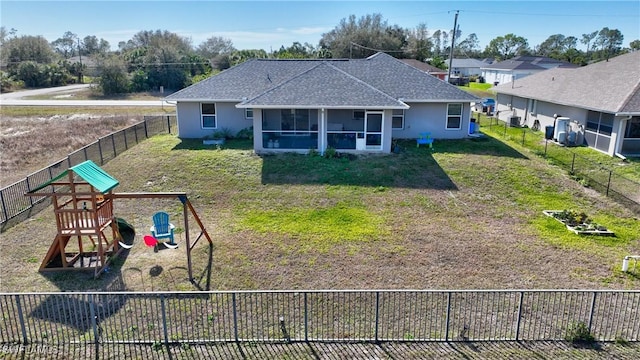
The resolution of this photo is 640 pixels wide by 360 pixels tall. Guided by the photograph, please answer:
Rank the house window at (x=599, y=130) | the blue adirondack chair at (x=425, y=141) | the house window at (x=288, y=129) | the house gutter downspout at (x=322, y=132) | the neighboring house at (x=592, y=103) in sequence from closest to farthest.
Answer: the house gutter downspout at (x=322, y=132)
the neighboring house at (x=592, y=103)
the house window at (x=288, y=129)
the house window at (x=599, y=130)
the blue adirondack chair at (x=425, y=141)

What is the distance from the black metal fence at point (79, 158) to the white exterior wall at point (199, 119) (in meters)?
2.23

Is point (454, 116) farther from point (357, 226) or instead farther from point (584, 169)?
point (357, 226)

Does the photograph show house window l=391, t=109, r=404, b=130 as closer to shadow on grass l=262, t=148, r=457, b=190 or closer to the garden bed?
shadow on grass l=262, t=148, r=457, b=190

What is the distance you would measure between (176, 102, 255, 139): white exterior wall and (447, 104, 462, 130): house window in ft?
35.7

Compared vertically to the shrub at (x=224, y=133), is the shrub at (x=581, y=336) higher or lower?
lower

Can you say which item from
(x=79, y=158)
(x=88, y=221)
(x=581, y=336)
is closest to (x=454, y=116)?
(x=581, y=336)

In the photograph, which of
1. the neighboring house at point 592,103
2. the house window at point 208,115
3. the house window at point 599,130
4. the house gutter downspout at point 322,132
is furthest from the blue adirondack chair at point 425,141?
the house window at point 208,115

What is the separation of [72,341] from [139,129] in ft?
57.6

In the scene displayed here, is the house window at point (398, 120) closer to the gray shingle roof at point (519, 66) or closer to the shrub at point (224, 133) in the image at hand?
the shrub at point (224, 133)

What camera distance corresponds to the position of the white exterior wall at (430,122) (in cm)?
2336

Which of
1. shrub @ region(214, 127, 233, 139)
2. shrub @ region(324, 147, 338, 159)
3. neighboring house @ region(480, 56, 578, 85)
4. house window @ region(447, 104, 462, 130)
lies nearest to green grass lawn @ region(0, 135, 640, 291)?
shrub @ region(324, 147, 338, 159)

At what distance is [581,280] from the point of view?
10336 millimetres

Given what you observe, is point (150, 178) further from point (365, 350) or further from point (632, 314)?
point (632, 314)

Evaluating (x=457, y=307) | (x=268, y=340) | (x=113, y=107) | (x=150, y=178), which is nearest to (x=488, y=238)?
(x=457, y=307)
